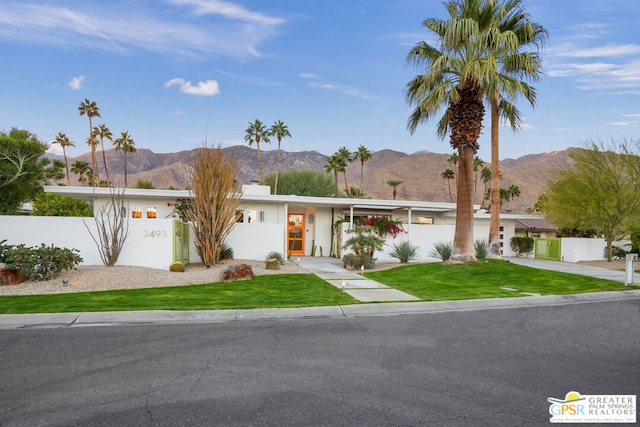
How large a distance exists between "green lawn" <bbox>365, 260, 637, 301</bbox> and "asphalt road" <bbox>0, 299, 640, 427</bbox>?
3600 mm

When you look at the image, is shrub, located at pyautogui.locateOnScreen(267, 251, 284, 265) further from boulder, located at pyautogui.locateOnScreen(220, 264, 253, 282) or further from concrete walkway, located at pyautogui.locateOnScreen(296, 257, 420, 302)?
boulder, located at pyautogui.locateOnScreen(220, 264, 253, 282)

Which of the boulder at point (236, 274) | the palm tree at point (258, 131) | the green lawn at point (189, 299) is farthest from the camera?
the palm tree at point (258, 131)

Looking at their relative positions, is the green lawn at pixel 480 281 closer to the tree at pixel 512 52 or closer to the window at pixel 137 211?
the tree at pixel 512 52

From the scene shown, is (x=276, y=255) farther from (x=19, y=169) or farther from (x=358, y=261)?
(x=19, y=169)

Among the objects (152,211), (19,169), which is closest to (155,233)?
(152,211)

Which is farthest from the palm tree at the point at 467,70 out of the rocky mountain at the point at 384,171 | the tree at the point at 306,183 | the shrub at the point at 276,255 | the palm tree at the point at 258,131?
the rocky mountain at the point at 384,171

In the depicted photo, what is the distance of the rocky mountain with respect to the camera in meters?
93.6

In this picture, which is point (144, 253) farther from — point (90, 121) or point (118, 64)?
point (90, 121)

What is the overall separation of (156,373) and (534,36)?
748 inches

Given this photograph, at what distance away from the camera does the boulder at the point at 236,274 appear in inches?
508

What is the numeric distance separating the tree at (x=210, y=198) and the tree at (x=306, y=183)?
28580 mm

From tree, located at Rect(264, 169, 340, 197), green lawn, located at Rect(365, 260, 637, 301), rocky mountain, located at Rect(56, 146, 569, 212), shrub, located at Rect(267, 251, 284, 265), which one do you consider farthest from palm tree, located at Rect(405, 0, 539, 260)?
rocky mountain, located at Rect(56, 146, 569, 212)

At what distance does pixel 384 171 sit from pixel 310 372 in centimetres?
10372

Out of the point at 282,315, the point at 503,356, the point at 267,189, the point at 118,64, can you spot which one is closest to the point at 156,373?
the point at 282,315
